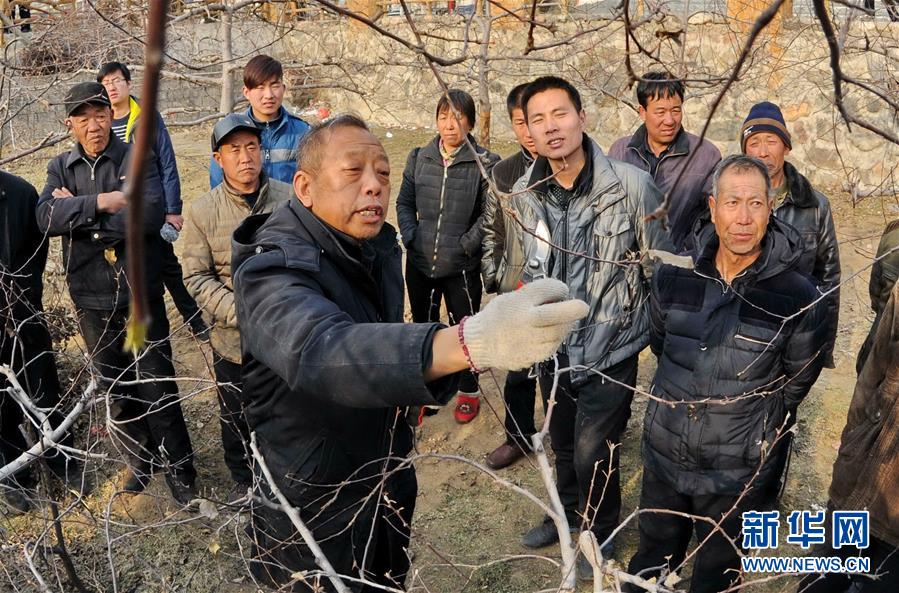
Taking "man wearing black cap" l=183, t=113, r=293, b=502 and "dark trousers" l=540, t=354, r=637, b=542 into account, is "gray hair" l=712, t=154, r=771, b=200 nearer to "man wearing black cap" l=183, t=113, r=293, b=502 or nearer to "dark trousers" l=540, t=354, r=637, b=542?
"dark trousers" l=540, t=354, r=637, b=542

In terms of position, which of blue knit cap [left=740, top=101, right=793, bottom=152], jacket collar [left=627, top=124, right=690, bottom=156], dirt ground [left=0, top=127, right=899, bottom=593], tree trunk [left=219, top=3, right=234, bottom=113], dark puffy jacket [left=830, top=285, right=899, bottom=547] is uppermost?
tree trunk [left=219, top=3, right=234, bottom=113]

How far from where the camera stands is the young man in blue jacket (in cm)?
456

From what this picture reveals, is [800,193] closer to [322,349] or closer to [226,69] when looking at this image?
[322,349]

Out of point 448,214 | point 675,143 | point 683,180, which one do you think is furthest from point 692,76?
point 448,214

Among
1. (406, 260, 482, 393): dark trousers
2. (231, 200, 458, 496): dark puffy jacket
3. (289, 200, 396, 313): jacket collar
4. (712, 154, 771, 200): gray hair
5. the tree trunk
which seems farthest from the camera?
the tree trunk

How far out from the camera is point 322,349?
1699mm

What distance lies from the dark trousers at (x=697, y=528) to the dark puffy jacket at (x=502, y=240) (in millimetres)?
1185

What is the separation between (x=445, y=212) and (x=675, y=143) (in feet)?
4.64

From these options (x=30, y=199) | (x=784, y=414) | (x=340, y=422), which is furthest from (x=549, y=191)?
(x=30, y=199)

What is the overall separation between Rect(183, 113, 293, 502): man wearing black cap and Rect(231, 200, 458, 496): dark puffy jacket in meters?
1.46

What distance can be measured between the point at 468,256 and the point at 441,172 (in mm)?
547

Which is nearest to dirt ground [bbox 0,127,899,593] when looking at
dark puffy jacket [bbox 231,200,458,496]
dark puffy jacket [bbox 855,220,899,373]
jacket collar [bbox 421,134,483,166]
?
dark puffy jacket [bbox 855,220,899,373]

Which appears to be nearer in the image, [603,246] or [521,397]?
[603,246]

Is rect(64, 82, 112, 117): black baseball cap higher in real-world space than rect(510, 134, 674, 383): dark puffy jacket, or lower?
higher
